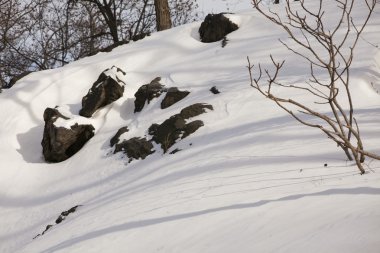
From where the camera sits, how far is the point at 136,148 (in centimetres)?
506

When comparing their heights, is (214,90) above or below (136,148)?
above

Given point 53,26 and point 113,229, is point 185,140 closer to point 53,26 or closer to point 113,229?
point 113,229

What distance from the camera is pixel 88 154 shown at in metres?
5.46

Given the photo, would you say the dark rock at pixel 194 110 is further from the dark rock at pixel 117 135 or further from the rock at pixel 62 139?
the rock at pixel 62 139

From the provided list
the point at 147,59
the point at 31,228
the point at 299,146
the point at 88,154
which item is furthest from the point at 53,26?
the point at 299,146

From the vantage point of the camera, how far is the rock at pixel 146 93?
5988 mm

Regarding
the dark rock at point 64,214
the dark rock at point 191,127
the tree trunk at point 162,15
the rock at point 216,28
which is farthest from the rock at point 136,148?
the tree trunk at point 162,15

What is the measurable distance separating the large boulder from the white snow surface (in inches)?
5.3

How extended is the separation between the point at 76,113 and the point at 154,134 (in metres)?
1.98

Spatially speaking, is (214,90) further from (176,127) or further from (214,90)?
(176,127)

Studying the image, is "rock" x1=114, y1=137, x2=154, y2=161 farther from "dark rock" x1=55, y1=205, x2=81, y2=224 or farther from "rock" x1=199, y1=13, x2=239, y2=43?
"rock" x1=199, y1=13, x2=239, y2=43

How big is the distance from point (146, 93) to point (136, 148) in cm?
134

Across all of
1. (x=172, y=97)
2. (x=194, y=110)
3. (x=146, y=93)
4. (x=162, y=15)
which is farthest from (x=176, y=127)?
(x=162, y=15)

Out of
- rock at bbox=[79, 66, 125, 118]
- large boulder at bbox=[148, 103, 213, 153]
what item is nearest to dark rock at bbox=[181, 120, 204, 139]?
large boulder at bbox=[148, 103, 213, 153]
